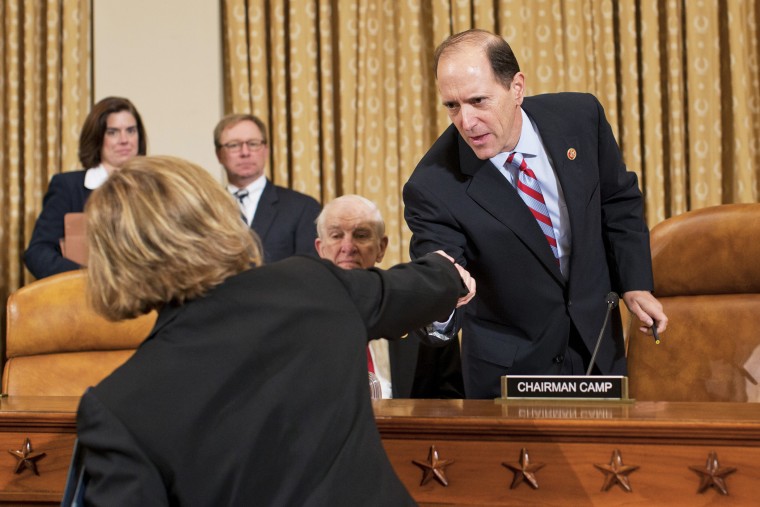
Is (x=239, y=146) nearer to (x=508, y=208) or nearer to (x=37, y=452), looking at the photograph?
(x=508, y=208)

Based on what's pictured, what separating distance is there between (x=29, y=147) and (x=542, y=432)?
4.33 metres

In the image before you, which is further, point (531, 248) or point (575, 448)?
point (531, 248)

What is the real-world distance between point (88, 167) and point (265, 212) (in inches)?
33.8

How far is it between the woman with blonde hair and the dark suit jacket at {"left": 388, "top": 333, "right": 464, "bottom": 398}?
6.30ft

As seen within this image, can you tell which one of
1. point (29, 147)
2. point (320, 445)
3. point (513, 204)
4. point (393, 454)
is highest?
point (29, 147)

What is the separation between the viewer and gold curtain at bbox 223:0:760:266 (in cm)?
477

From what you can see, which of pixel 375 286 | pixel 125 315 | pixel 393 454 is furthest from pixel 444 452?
pixel 125 315

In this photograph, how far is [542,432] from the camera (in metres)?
1.82

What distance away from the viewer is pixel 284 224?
4.34 metres

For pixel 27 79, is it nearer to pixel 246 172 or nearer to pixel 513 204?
pixel 246 172

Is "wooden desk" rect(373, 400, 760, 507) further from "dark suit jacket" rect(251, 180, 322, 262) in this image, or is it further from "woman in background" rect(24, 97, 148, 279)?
"woman in background" rect(24, 97, 148, 279)

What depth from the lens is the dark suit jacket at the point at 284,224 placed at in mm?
4316

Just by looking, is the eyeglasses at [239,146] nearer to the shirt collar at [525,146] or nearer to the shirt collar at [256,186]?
the shirt collar at [256,186]

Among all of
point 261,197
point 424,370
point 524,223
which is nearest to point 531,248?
point 524,223
